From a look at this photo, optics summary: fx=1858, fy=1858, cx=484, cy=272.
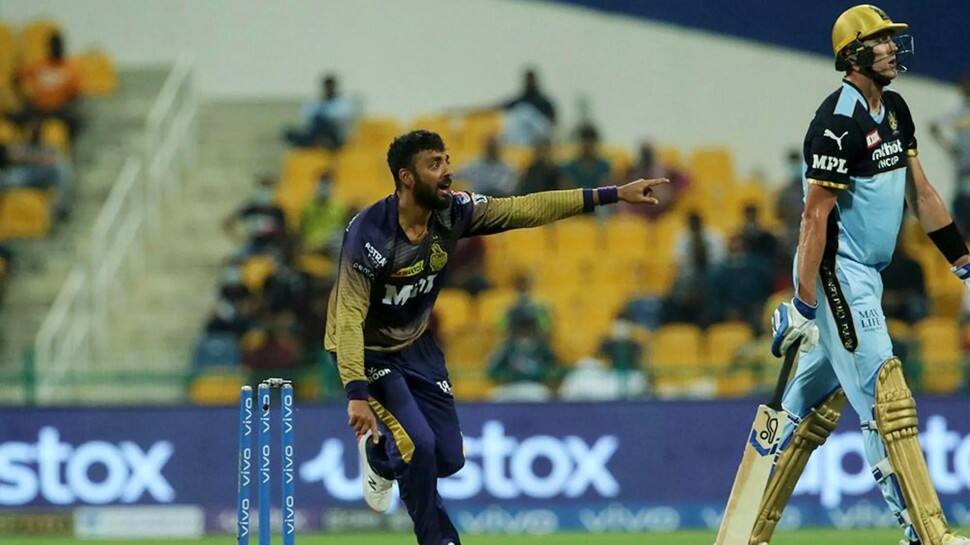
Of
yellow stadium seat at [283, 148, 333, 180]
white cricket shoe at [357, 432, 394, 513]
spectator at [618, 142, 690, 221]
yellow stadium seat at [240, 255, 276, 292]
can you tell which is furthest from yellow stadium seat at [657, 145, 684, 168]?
white cricket shoe at [357, 432, 394, 513]

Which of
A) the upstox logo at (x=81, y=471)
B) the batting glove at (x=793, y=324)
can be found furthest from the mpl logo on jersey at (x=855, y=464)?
the batting glove at (x=793, y=324)

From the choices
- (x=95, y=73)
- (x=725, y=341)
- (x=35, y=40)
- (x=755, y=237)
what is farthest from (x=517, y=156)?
(x=35, y=40)

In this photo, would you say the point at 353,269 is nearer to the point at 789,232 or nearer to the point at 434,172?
A: the point at 434,172

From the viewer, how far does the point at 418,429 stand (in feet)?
26.9

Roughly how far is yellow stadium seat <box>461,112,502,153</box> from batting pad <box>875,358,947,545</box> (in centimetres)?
1092

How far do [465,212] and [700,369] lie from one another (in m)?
5.84

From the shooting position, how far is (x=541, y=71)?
20047 mm

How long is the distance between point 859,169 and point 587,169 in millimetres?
9786

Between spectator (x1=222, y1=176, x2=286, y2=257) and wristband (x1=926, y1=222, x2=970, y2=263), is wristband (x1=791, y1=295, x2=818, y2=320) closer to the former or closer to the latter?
wristband (x1=926, y1=222, x2=970, y2=263)

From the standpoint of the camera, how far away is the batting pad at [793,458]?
8.48 meters

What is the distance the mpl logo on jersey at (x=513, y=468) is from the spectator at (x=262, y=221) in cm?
382

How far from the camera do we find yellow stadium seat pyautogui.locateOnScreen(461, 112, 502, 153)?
19.0 m

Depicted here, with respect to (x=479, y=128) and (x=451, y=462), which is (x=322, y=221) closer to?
(x=479, y=128)

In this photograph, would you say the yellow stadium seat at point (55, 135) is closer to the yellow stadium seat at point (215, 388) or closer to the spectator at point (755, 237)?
the yellow stadium seat at point (215, 388)
